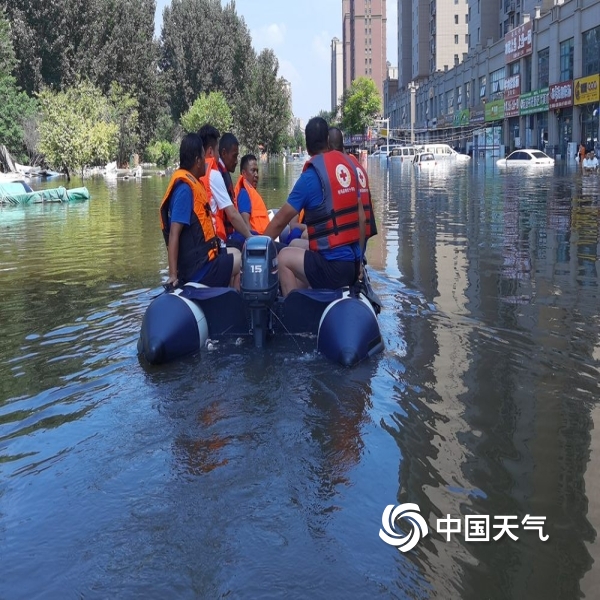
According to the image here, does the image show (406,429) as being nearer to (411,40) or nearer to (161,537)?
(161,537)

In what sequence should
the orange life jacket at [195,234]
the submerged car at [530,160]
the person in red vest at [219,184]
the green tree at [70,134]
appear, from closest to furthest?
1. the orange life jacket at [195,234]
2. the person in red vest at [219,184]
3. the green tree at [70,134]
4. the submerged car at [530,160]

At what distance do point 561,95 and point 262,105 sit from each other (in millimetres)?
29488

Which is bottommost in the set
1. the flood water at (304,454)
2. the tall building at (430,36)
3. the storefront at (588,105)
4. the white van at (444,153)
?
the flood water at (304,454)

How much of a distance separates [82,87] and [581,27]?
32.1 metres

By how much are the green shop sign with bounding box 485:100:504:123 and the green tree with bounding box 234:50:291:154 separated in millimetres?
19095

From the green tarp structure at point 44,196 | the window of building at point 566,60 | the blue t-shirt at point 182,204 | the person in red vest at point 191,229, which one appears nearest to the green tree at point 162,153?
the window of building at point 566,60

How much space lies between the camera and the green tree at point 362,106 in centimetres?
12462

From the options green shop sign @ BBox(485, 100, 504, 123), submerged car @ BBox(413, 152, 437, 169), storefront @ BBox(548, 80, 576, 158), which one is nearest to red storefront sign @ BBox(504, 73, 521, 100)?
green shop sign @ BBox(485, 100, 504, 123)

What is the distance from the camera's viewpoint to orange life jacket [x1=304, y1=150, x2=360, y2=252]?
6.83 metres

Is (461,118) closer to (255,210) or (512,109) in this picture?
(512,109)

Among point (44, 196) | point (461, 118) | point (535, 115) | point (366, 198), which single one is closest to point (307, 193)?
point (366, 198)

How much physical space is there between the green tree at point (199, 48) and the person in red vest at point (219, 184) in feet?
206

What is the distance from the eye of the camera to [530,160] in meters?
48.7

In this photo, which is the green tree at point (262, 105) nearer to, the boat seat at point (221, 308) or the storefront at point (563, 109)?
the storefront at point (563, 109)
